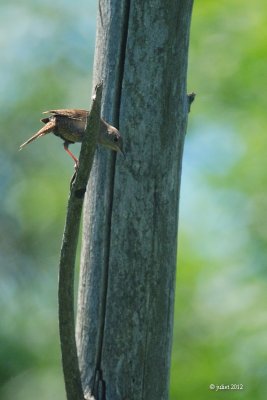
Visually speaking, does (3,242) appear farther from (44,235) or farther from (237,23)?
(237,23)

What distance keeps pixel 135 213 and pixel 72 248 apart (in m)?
0.55

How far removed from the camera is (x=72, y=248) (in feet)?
10.1

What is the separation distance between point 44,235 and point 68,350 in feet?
14.6

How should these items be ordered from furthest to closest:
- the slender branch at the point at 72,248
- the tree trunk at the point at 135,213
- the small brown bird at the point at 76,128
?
the tree trunk at the point at 135,213
the small brown bird at the point at 76,128
the slender branch at the point at 72,248

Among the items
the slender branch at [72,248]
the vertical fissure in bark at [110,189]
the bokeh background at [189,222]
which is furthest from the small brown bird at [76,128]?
the bokeh background at [189,222]

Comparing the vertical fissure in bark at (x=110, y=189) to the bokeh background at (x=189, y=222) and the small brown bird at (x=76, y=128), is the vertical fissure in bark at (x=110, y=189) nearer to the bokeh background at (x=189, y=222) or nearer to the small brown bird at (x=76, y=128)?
the small brown bird at (x=76, y=128)

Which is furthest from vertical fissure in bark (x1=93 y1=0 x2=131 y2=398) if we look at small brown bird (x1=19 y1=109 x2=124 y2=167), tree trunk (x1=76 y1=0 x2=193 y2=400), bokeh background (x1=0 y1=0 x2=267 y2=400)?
bokeh background (x1=0 y1=0 x2=267 y2=400)

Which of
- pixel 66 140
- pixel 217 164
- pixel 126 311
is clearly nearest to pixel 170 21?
pixel 66 140

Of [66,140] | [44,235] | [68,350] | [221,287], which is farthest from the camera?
[44,235]

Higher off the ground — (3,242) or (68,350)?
(3,242)

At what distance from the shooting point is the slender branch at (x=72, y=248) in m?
2.95

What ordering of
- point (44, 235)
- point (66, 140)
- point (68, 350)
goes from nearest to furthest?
point (68, 350), point (66, 140), point (44, 235)

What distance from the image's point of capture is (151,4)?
142 inches

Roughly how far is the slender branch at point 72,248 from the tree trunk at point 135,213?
30 centimetres
